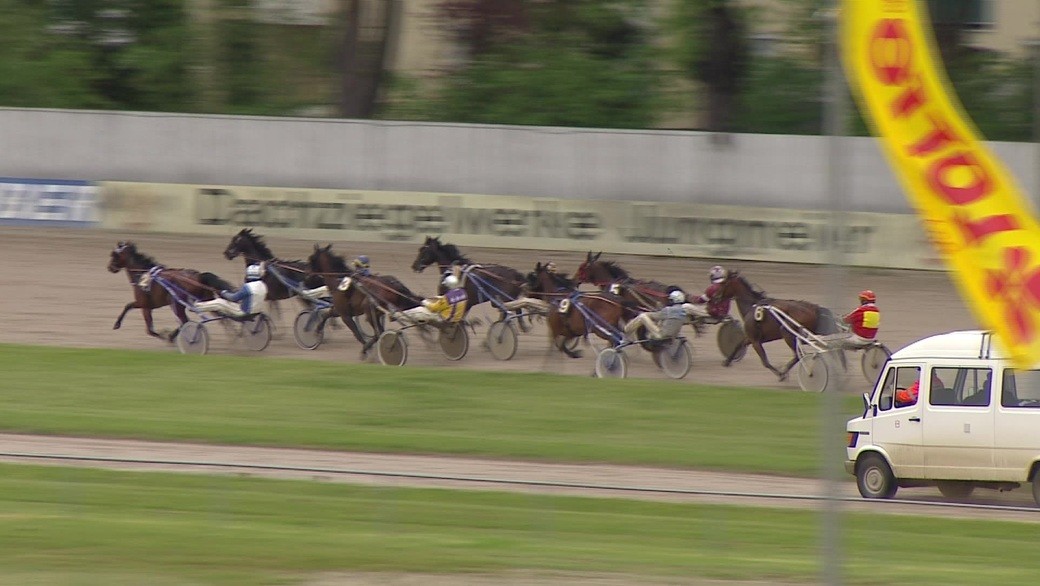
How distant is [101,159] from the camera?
30.4 metres

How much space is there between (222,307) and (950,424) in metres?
9.81

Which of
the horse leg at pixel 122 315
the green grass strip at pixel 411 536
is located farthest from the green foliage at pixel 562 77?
the green grass strip at pixel 411 536

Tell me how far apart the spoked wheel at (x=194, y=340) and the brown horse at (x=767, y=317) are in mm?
6617

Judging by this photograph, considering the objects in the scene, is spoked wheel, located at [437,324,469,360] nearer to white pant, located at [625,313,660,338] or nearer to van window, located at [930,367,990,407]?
white pant, located at [625,313,660,338]

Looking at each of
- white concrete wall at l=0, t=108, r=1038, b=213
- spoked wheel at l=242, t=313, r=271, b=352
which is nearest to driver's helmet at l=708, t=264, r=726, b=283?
spoked wheel at l=242, t=313, r=271, b=352

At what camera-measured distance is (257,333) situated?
64.8ft

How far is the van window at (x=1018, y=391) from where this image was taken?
41.1 feet

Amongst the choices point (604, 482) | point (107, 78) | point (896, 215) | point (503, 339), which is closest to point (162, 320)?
point (503, 339)

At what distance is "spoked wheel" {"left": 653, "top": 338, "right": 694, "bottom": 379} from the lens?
1845 centimetres

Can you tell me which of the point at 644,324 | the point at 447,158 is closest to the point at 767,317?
the point at 644,324

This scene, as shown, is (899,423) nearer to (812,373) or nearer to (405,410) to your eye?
(812,373)

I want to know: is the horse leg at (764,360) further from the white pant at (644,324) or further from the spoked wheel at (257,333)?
the spoked wheel at (257,333)

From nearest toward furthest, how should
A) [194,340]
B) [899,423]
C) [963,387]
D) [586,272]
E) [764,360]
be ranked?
[963,387]
[899,423]
[764,360]
[194,340]
[586,272]

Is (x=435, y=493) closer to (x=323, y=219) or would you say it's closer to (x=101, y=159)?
(x=323, y=219)
